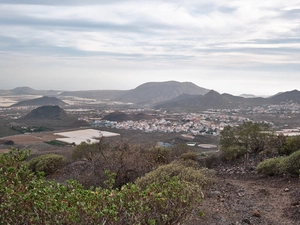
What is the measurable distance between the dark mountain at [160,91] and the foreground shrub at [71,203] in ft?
498

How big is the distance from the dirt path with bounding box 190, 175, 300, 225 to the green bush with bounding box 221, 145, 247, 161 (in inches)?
116

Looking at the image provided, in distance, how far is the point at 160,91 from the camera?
174000 millimetres

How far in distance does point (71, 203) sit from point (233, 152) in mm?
11386

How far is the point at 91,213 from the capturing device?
364 cm

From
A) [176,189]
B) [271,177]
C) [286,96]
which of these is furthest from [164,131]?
[286,96]

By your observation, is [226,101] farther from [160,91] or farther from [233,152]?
[233,152]

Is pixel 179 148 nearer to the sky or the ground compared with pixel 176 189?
nearer to the ground

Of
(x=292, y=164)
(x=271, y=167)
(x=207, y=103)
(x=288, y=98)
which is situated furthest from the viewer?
(x=207, y=103)

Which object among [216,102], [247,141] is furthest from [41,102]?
[247,141]

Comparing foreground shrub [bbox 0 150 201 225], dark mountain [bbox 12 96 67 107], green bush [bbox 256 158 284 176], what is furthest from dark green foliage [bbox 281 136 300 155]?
dark mountain [bbox 12 96 67 107]

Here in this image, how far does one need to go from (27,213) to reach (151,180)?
15.4 ft

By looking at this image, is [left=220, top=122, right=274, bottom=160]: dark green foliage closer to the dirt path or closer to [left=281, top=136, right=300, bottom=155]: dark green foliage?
[left=281, top=136, right=300, bottom=155]: dark green foliage

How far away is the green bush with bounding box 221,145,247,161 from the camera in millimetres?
14123

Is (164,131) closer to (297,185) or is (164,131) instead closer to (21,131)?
A: (21,131)
